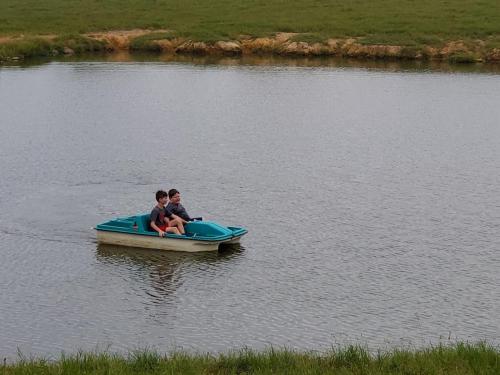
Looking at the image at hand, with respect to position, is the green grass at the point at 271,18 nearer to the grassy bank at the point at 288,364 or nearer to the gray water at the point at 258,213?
the gray water at the point at 258,213

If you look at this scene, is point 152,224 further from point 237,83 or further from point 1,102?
point 237,83

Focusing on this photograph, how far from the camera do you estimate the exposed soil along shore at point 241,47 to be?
258ft

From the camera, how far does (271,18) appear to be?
293 feet

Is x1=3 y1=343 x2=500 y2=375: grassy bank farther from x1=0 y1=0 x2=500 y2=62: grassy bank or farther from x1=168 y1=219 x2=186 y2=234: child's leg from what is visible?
x1=0 y1=0 x2=500 y2=62: grassy bank

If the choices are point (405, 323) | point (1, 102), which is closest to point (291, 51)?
point (1, 102)

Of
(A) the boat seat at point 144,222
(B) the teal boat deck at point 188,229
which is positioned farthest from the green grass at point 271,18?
(A) the boat seat at point 144,222

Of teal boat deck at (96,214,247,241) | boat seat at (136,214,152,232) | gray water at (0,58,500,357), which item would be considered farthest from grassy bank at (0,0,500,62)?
boat seat at (136,214,152,232)

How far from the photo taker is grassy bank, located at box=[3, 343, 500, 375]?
15.9 m

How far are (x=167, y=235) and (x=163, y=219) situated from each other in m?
0.71

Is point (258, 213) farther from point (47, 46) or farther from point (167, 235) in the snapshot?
point (47, 46)

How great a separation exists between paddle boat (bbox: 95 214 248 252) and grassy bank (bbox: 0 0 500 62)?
170 ft

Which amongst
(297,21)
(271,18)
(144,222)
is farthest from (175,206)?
(271,18)

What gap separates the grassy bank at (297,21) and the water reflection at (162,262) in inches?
2072

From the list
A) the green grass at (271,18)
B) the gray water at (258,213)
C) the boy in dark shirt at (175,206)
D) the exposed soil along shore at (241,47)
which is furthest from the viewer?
the green grass at (271,18)
